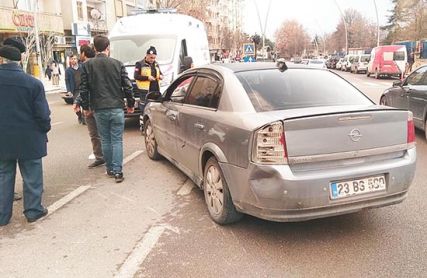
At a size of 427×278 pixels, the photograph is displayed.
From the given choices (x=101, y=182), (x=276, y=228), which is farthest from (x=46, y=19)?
(x=276, y=228)

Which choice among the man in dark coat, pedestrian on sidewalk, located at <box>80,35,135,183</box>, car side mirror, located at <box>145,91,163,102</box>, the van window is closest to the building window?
the van window

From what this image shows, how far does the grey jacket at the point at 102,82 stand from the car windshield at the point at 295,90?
7.12 feet

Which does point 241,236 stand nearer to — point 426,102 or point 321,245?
point 321,245

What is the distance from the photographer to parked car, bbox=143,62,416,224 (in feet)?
12.2

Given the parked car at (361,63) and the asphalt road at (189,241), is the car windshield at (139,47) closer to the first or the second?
the asphalt road at (189,241)

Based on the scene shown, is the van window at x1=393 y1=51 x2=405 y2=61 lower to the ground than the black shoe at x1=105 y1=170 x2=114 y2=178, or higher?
higher

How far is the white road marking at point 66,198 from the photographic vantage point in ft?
17.1

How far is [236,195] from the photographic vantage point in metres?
4.07

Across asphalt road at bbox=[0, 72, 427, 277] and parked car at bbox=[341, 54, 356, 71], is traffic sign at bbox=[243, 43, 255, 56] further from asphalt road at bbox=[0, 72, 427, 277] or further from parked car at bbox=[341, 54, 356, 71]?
parked car at bbox=[341, 54, 356, 71]

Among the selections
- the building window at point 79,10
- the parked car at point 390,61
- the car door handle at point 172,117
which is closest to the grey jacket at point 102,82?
the car door handle at point 172,117

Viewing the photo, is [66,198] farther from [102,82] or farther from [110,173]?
[102,82]

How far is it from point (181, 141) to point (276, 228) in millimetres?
1740

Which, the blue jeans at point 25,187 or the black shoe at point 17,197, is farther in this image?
the black shoe at point 17,197

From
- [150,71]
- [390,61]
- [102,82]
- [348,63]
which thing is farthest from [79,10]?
[102,82]
